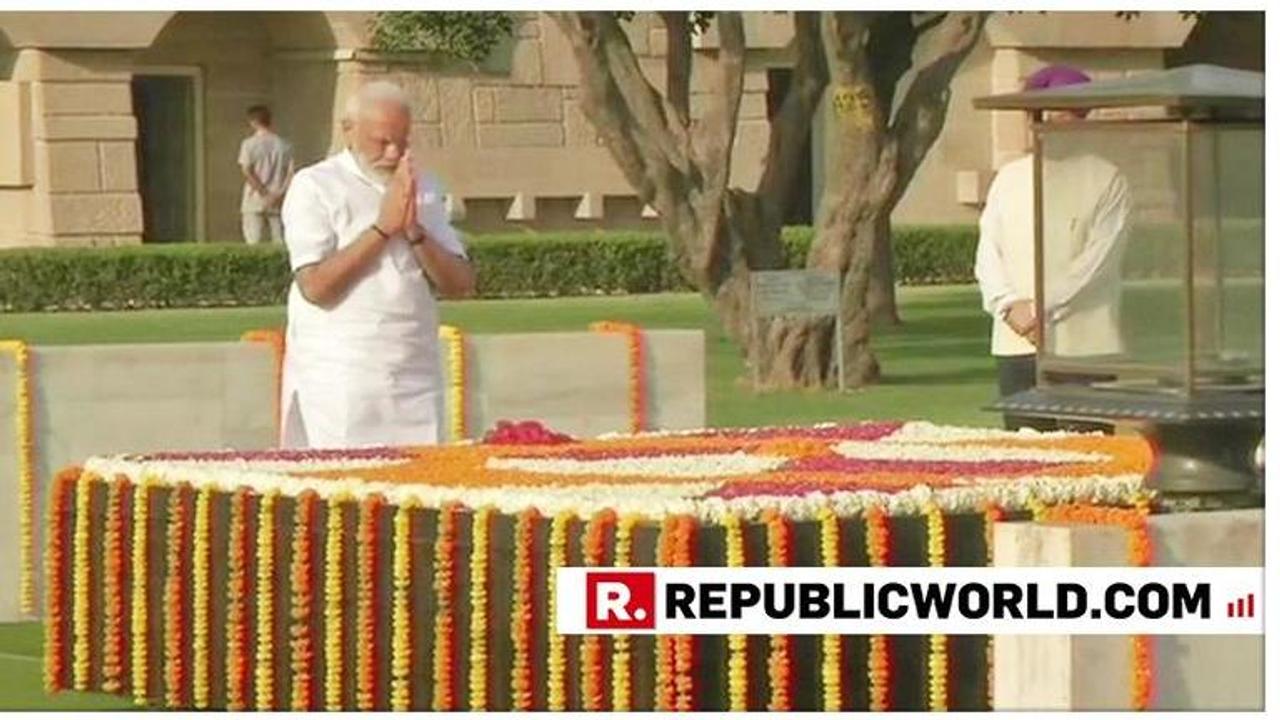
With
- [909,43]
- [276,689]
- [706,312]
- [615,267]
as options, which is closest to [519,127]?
[615,267]

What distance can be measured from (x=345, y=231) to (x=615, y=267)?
77.3 feet

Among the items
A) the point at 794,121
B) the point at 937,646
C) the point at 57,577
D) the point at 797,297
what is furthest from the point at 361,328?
the point at 794,121

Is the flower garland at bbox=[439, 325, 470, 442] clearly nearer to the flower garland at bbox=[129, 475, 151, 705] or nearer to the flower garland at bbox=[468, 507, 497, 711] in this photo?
the flower garland at bbox=[129, 475, 151, 705]

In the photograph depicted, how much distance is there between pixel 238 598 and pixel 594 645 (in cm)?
149

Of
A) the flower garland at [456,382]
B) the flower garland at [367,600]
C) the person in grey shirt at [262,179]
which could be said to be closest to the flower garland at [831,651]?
the flower garland at [367,600]

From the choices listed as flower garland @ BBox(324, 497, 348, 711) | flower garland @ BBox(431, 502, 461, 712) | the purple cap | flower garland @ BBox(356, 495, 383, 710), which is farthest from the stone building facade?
flower garland @ BBox(431, 502, 461, 712)

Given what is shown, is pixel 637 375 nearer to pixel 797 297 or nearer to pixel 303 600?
pixel 303 600

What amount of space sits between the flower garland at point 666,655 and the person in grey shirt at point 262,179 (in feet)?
86.7

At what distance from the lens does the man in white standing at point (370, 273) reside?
34.3 feet

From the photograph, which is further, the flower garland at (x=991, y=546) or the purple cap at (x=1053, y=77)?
the purple cap at (x=1053, y=77)

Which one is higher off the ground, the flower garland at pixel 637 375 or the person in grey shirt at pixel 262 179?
the person in grey shirt at pixel 262 179

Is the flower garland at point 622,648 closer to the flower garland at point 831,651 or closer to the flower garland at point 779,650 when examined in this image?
the flower garland at point 779,650

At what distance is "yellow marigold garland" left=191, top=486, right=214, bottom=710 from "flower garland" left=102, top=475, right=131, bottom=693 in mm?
402

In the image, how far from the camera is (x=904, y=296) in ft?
110
